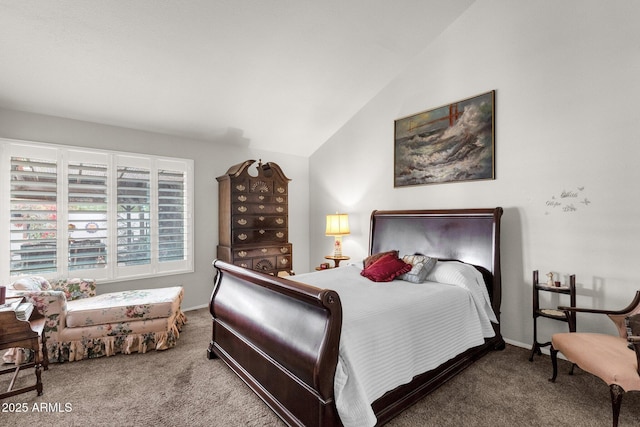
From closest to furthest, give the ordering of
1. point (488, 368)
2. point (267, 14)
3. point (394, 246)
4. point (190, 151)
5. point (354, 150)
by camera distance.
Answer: point (488, 368), point (267, 14), point (394, 246), point (190, 151), point (354, 150)

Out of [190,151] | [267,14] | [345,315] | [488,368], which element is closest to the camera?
[345,315]

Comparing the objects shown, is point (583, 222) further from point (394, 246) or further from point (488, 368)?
point (394, 246)

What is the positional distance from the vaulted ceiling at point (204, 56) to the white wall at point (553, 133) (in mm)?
Answer: 599

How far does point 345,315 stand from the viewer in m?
1.90

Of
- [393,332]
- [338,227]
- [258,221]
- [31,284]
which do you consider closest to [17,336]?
[31,284]

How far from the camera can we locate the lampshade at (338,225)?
179 inches

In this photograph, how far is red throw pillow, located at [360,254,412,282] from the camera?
302 cm

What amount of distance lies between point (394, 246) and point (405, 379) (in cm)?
215

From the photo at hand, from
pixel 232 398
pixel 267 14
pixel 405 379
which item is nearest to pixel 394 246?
pixel 405 379

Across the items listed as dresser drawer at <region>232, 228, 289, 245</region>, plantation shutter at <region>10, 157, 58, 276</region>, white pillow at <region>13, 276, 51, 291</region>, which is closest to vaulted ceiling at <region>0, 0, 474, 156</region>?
plantation shutter at <region>10, 157, 58, 276</region>

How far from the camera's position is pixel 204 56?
10.2 ft

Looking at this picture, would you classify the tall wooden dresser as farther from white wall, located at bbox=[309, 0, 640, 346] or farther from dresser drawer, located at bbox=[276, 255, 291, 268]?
white wall, located at bbox=[309, 0, 640, 346]

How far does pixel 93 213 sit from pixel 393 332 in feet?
12.0

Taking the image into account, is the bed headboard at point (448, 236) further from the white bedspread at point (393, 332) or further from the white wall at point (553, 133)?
the white bedspread at point (393, 332)
